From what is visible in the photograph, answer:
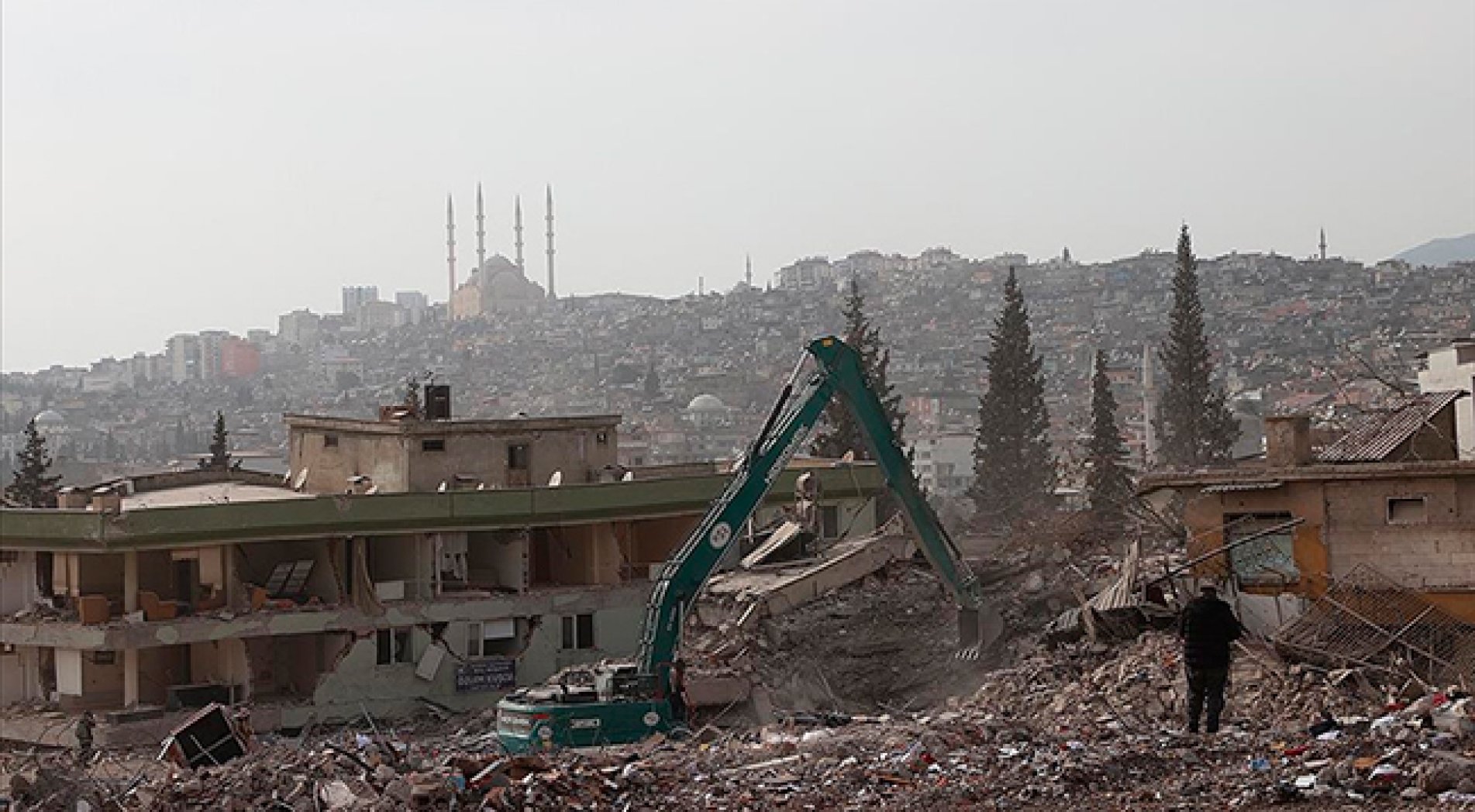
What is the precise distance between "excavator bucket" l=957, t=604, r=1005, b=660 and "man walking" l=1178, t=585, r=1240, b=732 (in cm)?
964

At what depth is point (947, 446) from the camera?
127312 millimetres

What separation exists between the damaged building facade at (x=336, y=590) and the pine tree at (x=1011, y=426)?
30.2 meters

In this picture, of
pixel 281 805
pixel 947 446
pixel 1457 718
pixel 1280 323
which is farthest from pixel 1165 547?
pixel 1280 323

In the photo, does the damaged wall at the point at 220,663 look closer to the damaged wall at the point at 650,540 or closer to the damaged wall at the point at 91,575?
the damaged wall at the point at 91,575

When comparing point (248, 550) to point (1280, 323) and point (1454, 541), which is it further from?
point (1280, 323)

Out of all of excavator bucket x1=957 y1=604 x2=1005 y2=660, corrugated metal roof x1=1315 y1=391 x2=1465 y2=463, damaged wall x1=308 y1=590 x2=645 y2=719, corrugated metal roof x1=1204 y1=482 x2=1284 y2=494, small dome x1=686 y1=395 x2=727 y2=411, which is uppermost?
small dome x1=686 y1=395 x2=727 y2=411

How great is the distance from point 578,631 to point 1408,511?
1586cm

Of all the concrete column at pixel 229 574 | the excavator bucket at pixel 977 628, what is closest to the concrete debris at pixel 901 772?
the excavator bucket at pixel 977 628

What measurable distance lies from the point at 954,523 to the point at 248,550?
37.5 meters

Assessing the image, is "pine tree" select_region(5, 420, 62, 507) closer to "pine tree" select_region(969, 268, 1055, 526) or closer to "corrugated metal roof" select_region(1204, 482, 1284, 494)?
"pine tree" select_region(969, 268, 1055, 526)

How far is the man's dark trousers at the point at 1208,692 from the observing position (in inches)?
614

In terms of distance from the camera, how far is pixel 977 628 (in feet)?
83.7

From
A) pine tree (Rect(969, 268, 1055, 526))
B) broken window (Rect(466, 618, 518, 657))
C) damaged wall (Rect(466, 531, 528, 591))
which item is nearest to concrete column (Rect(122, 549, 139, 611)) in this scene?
broken window (Rect(466, 618, 518, 657))

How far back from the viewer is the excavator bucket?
2544 cm
